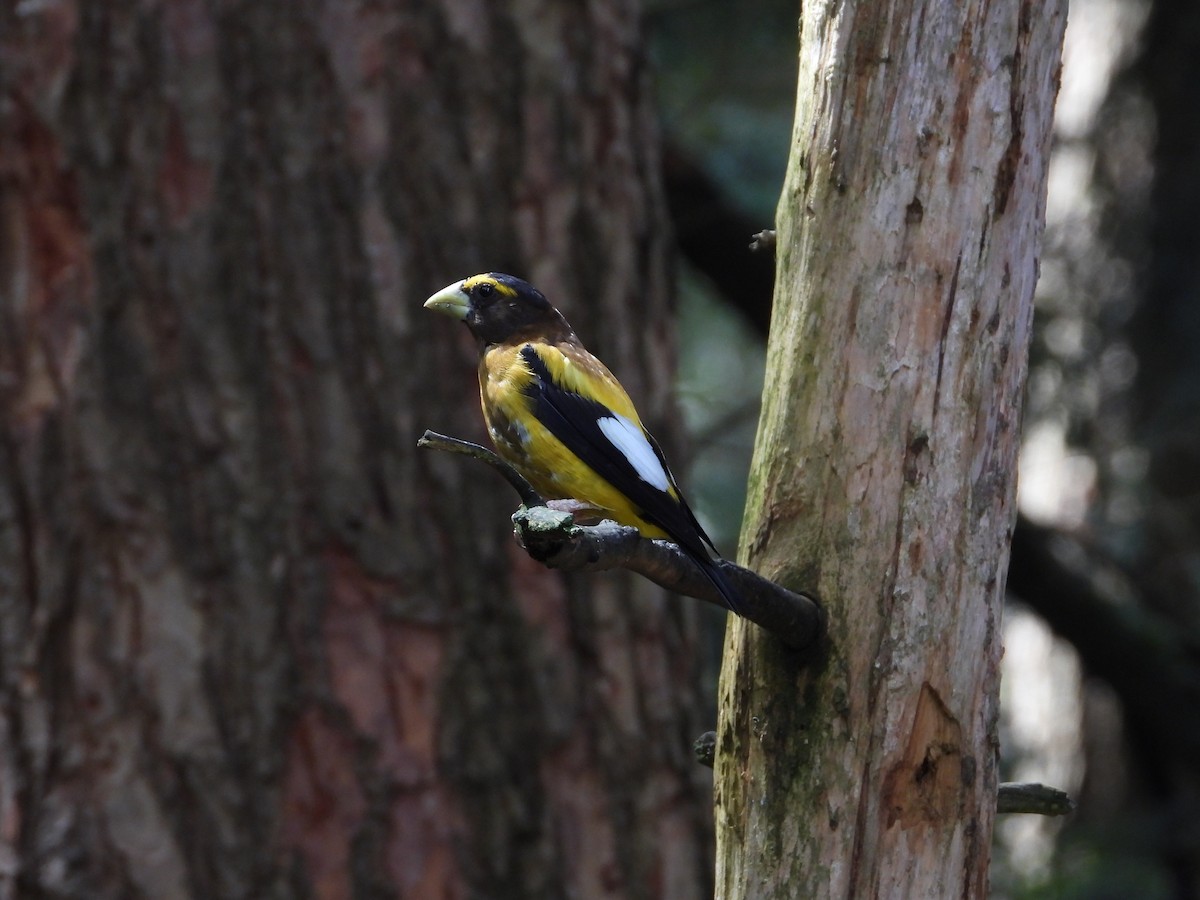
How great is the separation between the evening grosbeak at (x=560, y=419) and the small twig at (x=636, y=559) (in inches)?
13.7

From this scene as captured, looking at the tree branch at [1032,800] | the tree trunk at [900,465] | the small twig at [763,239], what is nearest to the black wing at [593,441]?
the tree trunk at [900,465]

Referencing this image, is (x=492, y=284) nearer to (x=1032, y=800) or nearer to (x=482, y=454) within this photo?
(x=482, y=454)

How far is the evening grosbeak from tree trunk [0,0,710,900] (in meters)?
1.17

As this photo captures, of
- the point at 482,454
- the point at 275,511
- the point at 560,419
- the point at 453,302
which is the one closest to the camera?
the point at 482,454

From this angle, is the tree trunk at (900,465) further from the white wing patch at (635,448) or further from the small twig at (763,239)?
the white wing patch at (635,448)

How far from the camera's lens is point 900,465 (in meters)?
2.17

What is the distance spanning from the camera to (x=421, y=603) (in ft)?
12.3

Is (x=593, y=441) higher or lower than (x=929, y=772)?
higher

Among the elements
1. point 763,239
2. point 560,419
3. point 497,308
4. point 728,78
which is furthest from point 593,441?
point 728,78

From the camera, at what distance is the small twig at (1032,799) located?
2289mm

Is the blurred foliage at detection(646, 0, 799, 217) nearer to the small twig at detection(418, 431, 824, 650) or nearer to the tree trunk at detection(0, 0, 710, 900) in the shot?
the tree trunk at detection(0, 0, 710, 900)

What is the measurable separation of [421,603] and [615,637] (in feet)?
1.96

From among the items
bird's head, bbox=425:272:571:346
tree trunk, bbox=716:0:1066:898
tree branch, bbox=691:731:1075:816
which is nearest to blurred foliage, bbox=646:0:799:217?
bird's head, bbox=425:272:571:346

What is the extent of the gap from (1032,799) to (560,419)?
105 centimetres
